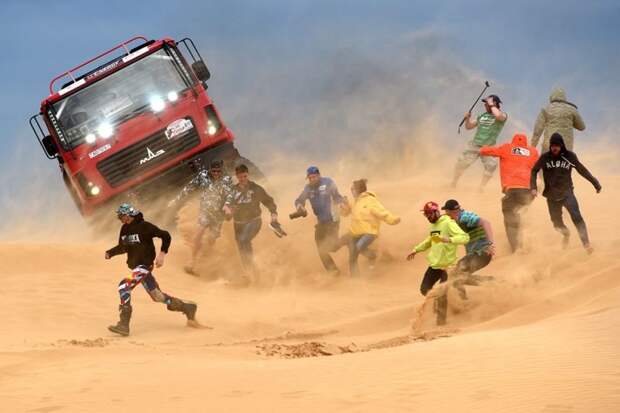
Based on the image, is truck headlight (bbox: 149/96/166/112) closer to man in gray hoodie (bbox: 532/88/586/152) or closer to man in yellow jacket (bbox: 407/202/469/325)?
man in gray hoodie (bbox: 532/88/586/152)

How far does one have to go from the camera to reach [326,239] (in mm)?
16000

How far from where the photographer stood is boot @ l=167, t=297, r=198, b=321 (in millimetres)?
12609

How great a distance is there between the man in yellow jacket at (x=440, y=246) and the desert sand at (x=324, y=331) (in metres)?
0.28

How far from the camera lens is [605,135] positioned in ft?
93.2

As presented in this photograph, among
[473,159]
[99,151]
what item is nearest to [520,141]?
[473,159]

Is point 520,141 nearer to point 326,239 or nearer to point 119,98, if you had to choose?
point 326,239

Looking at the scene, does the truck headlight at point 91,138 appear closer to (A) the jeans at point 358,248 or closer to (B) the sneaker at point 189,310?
(A) the jeans at point 358,248

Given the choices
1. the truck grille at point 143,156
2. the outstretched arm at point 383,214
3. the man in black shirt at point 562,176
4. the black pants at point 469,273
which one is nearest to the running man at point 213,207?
the truck grille at point 143,156

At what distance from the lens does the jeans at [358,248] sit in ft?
50.8

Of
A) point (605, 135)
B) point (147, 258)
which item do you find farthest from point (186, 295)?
point (605, 135)

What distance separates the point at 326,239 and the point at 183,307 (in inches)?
145

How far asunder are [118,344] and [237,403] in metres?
3.97

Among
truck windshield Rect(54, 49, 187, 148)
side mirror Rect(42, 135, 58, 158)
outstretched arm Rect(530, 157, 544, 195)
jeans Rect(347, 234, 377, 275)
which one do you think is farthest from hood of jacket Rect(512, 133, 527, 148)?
side mirror Rect(42, 135, 58, 158)

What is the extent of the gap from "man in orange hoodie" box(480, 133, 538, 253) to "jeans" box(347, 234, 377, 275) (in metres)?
1.91
